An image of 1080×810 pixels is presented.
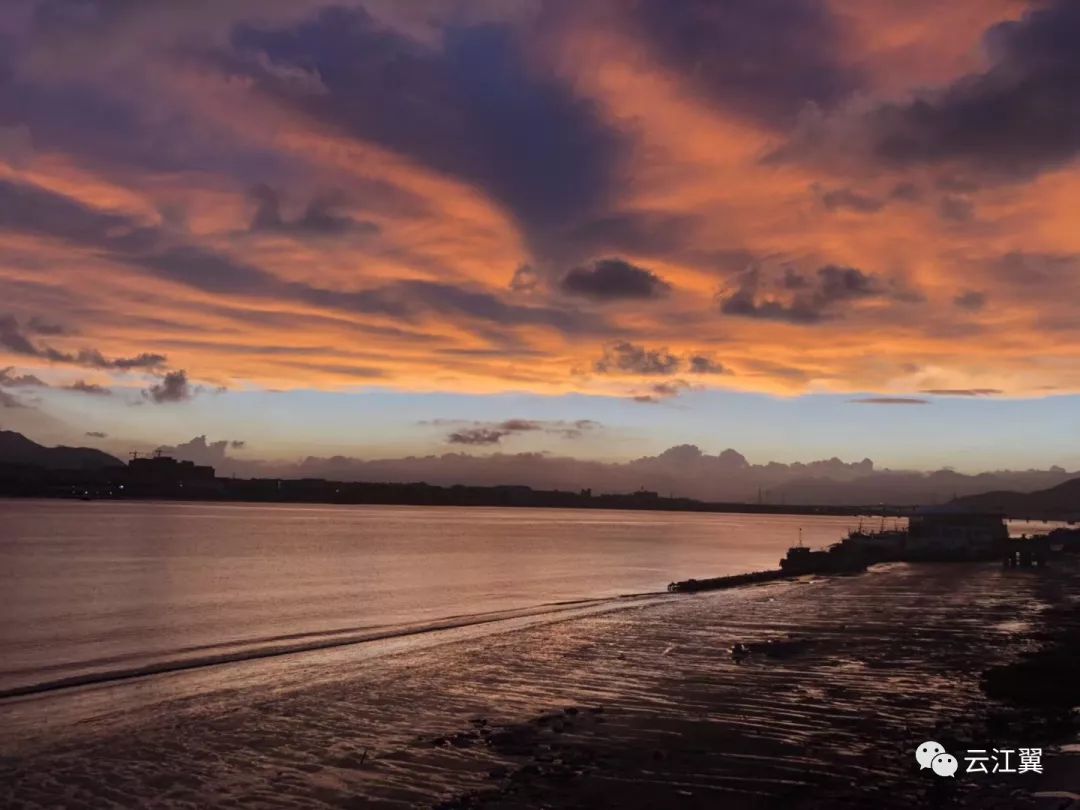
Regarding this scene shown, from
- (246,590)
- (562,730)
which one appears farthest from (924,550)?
(562,730)

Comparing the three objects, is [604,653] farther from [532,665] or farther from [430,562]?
[430,562]

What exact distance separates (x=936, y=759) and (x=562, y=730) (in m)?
8.87

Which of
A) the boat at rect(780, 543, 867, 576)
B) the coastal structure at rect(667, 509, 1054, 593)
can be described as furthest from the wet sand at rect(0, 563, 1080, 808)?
the boat at rect(780, 543, 867, 576)

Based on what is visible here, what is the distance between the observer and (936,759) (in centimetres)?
1911

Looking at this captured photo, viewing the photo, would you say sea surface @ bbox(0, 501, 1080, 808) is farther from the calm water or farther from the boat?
the boat

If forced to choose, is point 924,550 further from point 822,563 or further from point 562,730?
point 562,730

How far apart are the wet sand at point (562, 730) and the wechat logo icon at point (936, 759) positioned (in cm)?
40

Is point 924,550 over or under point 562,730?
under

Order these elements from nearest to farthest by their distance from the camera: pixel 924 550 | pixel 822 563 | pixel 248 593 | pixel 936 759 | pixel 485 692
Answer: pixel 936 759 → pixel 485 692 → pixel 248 593 → pixel 822 563 → pixel 924 550

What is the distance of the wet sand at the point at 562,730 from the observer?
1780 cm

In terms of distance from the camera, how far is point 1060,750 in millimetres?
19672

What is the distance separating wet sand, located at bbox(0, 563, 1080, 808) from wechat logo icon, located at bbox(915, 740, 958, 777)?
404 millimetres

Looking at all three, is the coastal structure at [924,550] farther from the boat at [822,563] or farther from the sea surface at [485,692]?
the sea surface at [485,692]

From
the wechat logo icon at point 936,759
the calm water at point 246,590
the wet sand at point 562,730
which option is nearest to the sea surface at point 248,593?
the calm water at point 246,590
